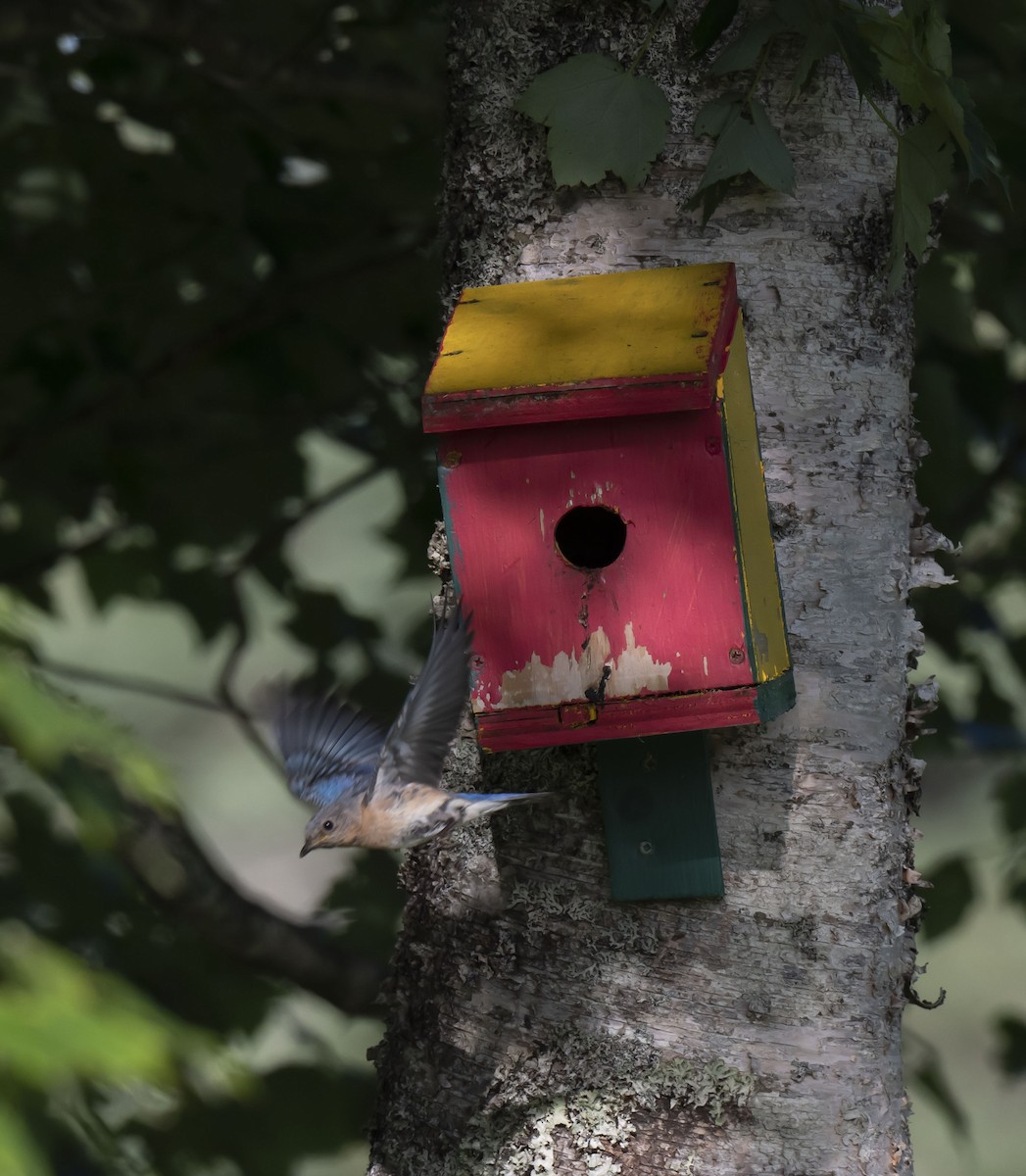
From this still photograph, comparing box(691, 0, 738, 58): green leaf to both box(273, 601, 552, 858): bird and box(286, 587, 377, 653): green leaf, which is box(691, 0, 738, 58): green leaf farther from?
box(286, 587, 377, 653): green leaf

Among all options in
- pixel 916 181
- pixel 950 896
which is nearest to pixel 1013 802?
pixel 950 896

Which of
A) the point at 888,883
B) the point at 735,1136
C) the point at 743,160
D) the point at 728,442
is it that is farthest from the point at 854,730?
the point at 743,160

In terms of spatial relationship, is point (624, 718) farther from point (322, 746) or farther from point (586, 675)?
point (322, 746)

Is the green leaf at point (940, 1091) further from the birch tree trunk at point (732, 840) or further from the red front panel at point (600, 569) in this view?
the red front panel at point (600, 569)

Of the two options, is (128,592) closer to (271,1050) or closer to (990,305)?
(990,305)

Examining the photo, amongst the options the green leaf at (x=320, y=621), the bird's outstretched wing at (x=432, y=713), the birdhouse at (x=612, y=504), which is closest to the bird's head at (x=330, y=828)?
the bird's outstretched wing at (x=432, y=713)

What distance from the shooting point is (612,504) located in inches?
67.3

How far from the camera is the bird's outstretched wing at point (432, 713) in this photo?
166cm

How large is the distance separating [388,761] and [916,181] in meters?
0.94

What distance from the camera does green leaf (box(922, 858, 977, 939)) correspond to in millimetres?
3164

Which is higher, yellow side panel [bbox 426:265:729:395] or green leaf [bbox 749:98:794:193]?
green leaf [bbox 749:98:794:193]

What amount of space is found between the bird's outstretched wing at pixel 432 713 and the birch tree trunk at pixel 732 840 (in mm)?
59

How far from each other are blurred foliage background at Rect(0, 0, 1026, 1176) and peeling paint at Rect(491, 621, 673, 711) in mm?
1441

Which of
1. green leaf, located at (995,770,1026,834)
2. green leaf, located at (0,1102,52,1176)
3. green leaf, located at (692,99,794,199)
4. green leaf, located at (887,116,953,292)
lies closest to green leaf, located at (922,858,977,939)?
green leaf, located at (995,770,1026,834)
